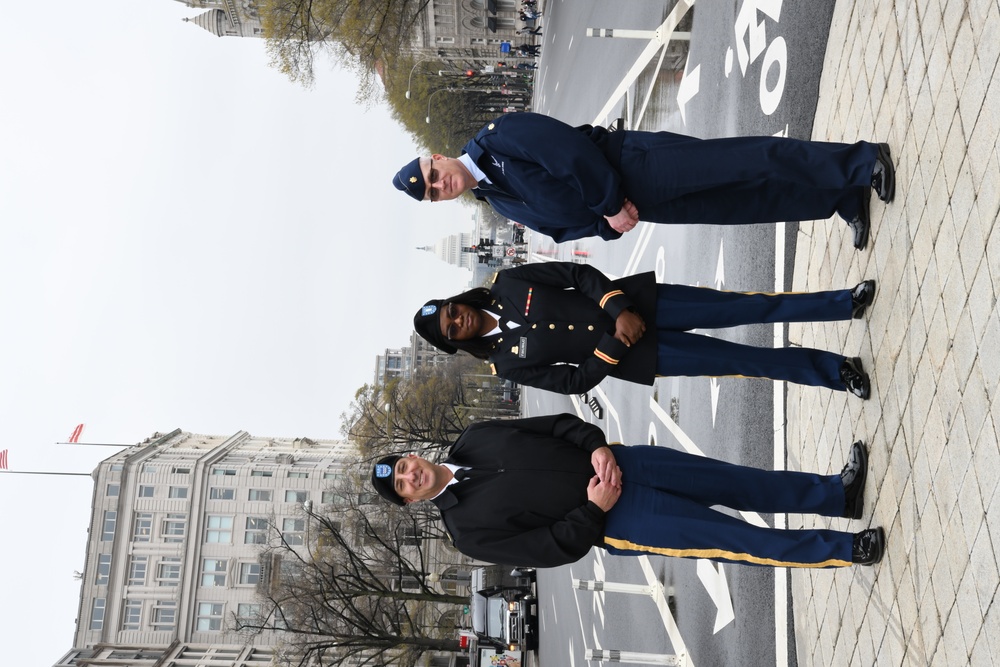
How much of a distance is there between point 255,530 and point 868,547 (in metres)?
65.6

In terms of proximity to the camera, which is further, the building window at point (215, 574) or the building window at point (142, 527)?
the building window at point (215, 574)

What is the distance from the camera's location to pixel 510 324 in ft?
18.2

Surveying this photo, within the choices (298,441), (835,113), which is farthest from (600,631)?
(298,441)

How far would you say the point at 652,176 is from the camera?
5.22m

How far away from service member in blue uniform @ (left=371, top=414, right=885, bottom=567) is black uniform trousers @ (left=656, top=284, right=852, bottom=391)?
608 mm

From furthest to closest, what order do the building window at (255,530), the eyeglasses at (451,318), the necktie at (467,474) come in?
the building window at (255,530)
the eyeglasses at (451,318)
the necktie at (467,474)

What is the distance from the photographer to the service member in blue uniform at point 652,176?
496cm

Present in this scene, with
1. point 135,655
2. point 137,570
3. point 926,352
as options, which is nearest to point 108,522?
point 137,570

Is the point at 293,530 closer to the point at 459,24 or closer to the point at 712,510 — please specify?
the point at 459,24

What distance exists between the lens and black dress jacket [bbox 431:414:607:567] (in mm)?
4688

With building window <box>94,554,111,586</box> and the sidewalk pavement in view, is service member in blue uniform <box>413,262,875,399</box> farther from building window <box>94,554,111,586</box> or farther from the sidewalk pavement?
building window <box>94,554,111,586</box>

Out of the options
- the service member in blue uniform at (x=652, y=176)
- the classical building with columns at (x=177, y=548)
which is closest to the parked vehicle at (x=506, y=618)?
the service member in blue uniform at (x=652, y=176)

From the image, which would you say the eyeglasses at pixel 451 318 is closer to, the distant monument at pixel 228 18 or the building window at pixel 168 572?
the distant monument at pixel 228 18

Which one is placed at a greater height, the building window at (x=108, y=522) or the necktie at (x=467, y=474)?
the necktie at (x=467, y=474)
